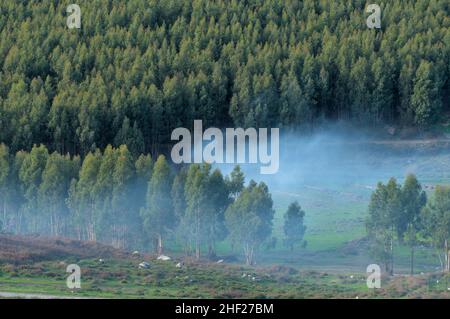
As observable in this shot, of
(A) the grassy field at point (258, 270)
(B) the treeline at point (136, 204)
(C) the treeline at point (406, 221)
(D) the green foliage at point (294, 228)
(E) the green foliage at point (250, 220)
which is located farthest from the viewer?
(D) the green foliage at point (294, 228)

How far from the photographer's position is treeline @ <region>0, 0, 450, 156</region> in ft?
284

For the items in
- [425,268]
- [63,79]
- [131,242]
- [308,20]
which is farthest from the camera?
[308,20]

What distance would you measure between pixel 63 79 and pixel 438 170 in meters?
27.9

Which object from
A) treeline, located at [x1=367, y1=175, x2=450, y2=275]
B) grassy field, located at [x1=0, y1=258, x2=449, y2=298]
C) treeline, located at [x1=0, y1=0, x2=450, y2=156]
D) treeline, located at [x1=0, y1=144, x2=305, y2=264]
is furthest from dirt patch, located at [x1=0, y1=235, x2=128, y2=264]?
treeline, located at [x1=0, y1=0, x2=450, y2=156]

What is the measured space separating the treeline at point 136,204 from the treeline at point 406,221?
4.05m

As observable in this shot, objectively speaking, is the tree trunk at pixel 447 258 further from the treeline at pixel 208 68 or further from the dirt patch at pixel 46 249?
the treeline at pixel 208 68

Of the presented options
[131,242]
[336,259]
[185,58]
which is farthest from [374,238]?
[185,58]

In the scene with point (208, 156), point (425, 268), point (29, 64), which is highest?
point (29, 64)

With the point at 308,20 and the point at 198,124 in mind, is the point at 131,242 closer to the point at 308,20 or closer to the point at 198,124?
the point at 198,124

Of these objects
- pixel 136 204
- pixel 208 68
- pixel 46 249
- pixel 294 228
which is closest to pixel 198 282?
pixel 294 228

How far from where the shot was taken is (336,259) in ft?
214

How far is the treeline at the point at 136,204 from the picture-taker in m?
65.2

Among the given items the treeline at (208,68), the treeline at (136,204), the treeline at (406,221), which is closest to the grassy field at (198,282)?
the treeline at (406,221)

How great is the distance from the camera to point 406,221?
64.2 metres
